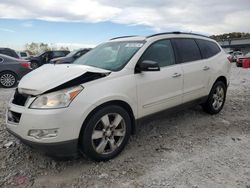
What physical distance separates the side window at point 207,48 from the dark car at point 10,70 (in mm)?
7325

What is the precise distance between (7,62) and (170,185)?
8.87 meters

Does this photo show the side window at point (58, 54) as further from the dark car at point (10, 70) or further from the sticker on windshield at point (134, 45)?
the sticker on windshield at point (134, 45)

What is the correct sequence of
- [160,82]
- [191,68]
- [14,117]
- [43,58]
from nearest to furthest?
[14,117], [160,82], [191,68], [43,58]

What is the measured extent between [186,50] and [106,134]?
2.37 meters

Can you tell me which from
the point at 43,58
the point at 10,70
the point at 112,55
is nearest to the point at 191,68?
the point at 112,55

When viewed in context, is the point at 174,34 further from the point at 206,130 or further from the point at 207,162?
the point at 207,162

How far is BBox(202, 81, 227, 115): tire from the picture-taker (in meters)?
5.43

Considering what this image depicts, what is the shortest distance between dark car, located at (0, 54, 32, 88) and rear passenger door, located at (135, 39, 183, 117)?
7.37 m

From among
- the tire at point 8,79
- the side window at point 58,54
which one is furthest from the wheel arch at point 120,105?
the side window at point 58,54

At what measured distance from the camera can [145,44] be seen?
160 inches

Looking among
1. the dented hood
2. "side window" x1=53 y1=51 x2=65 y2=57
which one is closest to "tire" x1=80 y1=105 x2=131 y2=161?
the dented hood

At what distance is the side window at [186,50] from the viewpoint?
4566mm

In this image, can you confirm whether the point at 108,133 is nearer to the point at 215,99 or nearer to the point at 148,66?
the point at 148,66

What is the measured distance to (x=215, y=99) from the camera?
556 cm
